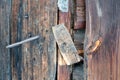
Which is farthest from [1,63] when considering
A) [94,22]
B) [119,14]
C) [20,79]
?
[119,14]

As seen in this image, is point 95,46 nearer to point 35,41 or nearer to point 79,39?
point 79,39

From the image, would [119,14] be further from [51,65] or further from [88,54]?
[51,65]

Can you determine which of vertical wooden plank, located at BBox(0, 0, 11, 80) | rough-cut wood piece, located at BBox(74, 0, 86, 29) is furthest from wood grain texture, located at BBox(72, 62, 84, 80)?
vertical wooden plank, located at BBox(0, 0, 11, 80)

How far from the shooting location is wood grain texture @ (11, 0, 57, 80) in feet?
3.66

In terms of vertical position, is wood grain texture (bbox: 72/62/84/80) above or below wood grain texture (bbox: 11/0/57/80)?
below

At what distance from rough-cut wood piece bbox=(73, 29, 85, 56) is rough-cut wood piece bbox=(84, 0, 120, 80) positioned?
0.05 meters

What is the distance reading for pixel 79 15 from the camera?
3.64 ft

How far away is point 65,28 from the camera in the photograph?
1.11 metres

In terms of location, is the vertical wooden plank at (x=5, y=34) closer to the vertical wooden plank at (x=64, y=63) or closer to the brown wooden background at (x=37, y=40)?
the brown wooden background at (x=37, y=40)

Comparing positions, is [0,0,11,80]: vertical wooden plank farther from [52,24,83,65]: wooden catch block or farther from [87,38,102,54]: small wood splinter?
[87,38,102,54]: small wood splinter

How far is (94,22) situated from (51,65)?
0.87ft

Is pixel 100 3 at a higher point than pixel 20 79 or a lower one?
higher

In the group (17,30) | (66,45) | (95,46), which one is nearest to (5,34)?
(17,30)

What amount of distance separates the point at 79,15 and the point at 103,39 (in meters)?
0.15
